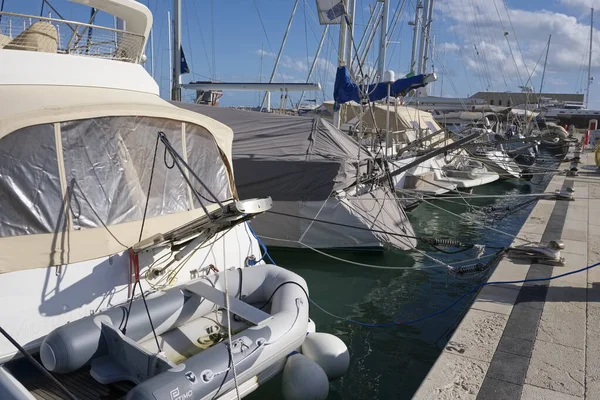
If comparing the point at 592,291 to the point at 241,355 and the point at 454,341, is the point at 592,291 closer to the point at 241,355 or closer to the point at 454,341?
the point at 454,341

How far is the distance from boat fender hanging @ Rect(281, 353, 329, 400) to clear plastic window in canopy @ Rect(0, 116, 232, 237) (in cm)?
175

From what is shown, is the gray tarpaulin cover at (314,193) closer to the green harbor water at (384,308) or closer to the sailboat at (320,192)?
the sailboat at (320,192)

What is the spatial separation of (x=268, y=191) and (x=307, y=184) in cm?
77

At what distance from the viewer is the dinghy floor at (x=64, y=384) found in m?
3.59

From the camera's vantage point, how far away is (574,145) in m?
32.9

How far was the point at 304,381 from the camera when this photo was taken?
169 inches

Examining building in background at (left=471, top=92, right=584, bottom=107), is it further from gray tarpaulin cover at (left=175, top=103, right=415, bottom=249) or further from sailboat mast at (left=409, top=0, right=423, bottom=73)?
gray tarpaulin cover at (left=175, top=103, right=415, bottom=249)

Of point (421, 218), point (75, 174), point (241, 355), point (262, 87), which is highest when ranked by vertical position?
point (262, 87)

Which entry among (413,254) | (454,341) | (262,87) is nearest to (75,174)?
(454,341)

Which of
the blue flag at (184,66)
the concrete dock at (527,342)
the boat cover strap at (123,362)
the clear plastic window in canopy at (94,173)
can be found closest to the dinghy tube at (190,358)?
the boat cover strap at (123,362)

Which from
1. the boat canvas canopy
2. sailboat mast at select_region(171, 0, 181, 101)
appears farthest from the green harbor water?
sailboat mast at select_region(171, 0, 181, 101)

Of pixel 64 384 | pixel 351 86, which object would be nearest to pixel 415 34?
pixel 351 86

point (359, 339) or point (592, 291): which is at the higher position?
point (592, 291)

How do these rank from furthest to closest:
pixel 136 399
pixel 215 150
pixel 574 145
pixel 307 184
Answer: pixel 574 145
pixel 307 184
pixel 215 150
pixel 136 399
